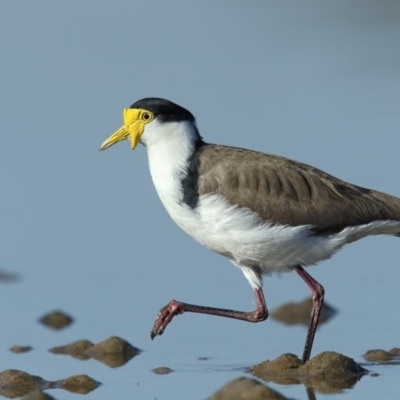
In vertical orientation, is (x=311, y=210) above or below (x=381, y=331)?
above

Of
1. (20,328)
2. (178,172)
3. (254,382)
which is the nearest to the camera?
(254,382)

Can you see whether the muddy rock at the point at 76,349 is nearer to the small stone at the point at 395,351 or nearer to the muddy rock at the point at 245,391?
the muddy rock at the point at 245,391

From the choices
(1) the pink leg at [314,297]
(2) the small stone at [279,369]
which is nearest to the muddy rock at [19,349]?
(2) the small stone at [279,369]

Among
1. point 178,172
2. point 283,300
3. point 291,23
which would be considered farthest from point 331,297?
point 291,23

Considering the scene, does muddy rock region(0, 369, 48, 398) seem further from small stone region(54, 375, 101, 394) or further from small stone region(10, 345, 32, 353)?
small stone region(10, 345, 32, 353)

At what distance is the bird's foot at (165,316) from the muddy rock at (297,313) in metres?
1.16

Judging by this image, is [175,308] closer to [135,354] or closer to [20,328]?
[135,354]

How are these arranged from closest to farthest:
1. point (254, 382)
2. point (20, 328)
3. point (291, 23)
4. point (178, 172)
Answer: point (254, 382) → point (178, 172) → point (20, 328) → point (291, 23)

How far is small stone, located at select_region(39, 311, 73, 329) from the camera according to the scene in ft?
40.6

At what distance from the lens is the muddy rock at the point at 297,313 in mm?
12469

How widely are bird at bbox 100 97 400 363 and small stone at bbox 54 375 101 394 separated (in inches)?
37.9

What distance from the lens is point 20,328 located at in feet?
40.2

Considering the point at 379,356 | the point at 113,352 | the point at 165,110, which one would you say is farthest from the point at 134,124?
the point at 379,356

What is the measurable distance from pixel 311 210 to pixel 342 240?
0.33 m
